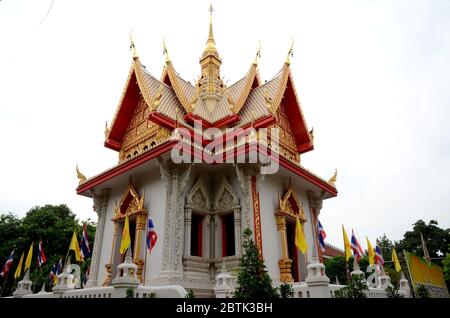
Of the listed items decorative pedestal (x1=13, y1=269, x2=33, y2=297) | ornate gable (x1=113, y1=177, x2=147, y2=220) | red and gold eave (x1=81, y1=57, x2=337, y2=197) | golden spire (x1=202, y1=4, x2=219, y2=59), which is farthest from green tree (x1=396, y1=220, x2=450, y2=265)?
decorative pedestal (x1=13, y1=269, x2=33, y2=297)

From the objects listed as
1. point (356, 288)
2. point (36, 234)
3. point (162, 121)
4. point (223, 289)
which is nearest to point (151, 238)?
point (223, 289)

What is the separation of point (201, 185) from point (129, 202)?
8.38 feet

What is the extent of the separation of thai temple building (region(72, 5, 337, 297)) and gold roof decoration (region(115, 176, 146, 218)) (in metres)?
0.03

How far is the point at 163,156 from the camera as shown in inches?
392

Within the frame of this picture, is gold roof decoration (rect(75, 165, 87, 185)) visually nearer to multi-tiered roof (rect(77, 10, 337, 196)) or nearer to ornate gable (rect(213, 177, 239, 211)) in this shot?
multi-tiered roof (rect(77, 10, 337, 196))

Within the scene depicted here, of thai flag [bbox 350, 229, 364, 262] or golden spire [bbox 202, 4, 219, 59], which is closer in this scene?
thai flag [bbox 350, 229, 364, 262]

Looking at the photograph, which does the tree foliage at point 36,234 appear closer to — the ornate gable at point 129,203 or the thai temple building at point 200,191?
the thai temple building at point 200,191

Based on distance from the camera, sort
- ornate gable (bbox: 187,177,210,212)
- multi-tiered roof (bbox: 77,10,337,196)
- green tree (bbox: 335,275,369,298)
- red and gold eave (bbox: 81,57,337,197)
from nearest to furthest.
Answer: green tree (bbox: 335,275,369,298) → ornate gable (bbox: 187,177,210,212) → red and gold eave (bbox: 81,57,337,197) → multi-tiered roof (bbox: 77,10,337,196)

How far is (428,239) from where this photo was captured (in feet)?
102

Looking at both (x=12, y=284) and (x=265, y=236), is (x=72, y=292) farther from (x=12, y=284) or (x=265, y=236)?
(x=12, y=284)

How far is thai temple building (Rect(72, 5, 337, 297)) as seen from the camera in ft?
31.5
